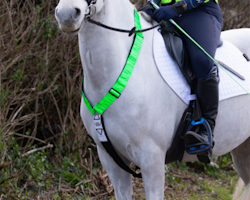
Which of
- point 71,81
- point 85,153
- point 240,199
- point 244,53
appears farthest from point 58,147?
point 244,53

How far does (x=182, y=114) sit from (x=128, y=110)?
1.60 ft

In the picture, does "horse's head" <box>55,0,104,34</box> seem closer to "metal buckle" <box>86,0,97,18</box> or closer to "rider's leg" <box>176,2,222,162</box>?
"metal buckle" <box>86,0,97,18</box>

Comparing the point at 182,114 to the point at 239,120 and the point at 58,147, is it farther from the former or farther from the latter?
the point at 58,147

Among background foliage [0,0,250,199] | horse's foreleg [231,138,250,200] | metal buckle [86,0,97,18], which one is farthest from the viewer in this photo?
background foliage [0,0,250,199]

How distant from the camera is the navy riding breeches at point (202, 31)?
7.88ft

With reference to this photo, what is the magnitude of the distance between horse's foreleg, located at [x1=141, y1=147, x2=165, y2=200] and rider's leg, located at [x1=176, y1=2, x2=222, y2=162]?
0.89 ft

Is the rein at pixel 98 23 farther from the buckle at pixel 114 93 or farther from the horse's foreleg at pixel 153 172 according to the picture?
the horse's foreleg at pixel 153 172

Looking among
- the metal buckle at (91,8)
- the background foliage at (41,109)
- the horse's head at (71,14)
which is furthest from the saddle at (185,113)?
the background foliage at (41,109)

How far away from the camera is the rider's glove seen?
2.34 metres

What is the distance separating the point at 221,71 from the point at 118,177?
1.25 meters

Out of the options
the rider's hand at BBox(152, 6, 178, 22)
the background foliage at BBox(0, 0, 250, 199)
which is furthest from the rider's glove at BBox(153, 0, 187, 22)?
the background foliage at BBox(0, 0, 250, 199)

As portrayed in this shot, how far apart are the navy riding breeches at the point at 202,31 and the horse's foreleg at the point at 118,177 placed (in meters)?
0.97

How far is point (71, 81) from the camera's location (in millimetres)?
4691

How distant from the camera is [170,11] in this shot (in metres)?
2.35
